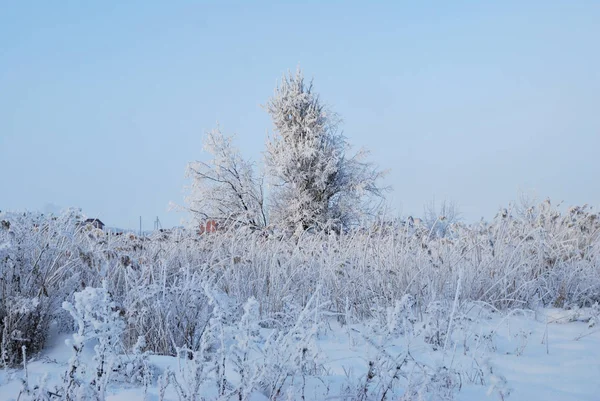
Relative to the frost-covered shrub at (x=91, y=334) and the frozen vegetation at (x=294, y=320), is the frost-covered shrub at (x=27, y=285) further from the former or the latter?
the frost-covered shrub at (x=91, y=334)

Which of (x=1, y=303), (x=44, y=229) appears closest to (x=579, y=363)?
(x=1, y=303)

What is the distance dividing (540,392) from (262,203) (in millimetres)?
19863

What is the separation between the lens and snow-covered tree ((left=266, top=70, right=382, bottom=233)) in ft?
69.7

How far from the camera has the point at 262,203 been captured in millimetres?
22281

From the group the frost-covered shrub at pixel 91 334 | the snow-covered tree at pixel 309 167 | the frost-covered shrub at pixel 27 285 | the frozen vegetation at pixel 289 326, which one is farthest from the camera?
the snow-covered tree at pixel 309 167

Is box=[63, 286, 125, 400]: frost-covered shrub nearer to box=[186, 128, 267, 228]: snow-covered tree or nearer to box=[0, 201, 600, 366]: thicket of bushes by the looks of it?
box=[0, 201, 600, 366]: thicket of bushes

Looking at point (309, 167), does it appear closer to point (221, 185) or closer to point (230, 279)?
point (221, 185)

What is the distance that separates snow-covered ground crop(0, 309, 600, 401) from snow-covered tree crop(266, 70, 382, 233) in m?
16.7

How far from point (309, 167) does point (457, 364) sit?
18.8 meters

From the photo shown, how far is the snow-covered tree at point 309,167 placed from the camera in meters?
21.2

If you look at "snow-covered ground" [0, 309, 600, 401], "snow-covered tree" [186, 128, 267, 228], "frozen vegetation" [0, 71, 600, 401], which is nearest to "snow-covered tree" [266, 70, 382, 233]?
"snow-covered tree" [186, 128, 267, 228]

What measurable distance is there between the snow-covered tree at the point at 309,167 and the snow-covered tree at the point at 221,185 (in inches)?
40.4

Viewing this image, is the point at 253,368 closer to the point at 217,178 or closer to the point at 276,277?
the point at 276,277

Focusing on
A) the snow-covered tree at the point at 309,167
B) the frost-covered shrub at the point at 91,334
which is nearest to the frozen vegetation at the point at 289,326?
the frost-covered shrub at the point at 91,334
